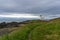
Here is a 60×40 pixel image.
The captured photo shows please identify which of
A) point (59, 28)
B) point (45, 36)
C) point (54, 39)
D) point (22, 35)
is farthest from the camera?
point (59, 28)

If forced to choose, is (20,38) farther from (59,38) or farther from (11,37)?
(59,38)

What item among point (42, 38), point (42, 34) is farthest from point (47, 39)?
point (42, 34)

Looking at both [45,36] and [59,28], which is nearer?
[45,36]

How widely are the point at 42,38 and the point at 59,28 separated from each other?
29.1 ft

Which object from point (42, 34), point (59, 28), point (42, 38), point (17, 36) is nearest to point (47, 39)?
point (42, 38)

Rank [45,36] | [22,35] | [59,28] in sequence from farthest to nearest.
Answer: [59,28] < [22,35] < [45,36]

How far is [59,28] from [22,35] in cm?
767

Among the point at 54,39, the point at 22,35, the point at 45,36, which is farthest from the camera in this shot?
the point at 22,35

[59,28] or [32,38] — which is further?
[59,28]

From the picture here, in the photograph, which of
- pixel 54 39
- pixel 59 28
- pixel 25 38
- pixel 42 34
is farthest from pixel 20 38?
pixel 59 28

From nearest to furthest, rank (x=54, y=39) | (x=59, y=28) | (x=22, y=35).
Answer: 1. (x=54, y=39)
2. (x=22, y=35)
3. (x=59, y=28)

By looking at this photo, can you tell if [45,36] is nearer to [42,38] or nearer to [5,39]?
[42,38]

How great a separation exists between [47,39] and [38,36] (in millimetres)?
2606

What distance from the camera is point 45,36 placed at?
109 feet
